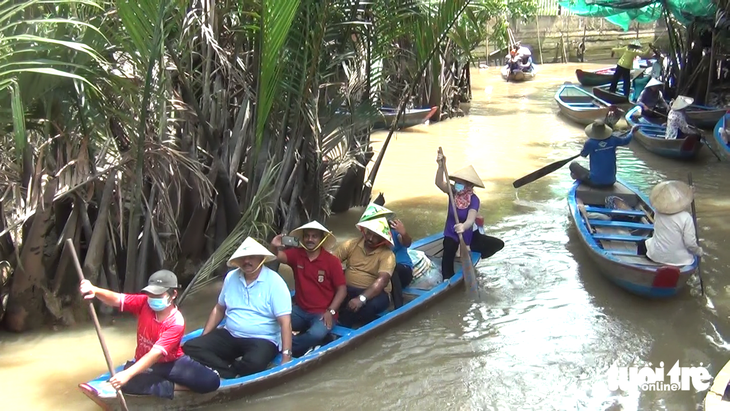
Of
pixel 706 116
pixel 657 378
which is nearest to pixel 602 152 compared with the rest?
pixel 657 378

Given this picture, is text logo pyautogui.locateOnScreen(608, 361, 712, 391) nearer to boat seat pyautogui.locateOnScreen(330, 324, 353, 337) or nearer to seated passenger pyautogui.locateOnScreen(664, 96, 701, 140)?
boat seat pyautogui.locateOnScreen(330, 324, 353, 337)

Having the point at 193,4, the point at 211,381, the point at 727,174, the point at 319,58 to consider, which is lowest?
the point at 727,174

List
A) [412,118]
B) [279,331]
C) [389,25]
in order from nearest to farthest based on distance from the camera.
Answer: [279,331]
[389,25]
[412,118]

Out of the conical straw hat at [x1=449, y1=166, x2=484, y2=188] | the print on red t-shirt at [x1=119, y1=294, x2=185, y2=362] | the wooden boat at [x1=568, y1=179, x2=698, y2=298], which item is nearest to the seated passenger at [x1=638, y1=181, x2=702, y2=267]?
the wooden boat at [x1=568, y1=179, x2=698, y2=298]

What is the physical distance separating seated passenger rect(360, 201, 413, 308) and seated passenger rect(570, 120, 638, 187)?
3.31 metres

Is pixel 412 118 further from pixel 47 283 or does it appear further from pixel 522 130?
pixel 47 283

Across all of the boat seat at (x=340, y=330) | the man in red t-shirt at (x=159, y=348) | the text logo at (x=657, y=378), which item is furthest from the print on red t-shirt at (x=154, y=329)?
the text logo at (x=657, y=378)

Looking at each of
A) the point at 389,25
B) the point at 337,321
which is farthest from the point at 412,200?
the point at 337,321

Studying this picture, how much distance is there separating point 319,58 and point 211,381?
2.81 metres

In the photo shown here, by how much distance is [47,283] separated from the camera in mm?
5141

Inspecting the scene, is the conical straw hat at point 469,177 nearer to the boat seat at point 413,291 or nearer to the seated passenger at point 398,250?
the seated passenger at point 398,250

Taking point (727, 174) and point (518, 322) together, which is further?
point (727, 174)

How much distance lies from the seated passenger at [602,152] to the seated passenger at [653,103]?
5.89 meters

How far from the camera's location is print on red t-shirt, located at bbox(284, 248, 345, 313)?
4.84 m
